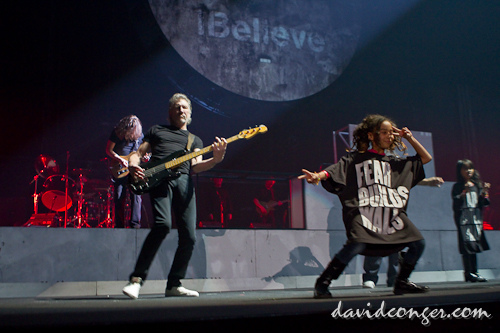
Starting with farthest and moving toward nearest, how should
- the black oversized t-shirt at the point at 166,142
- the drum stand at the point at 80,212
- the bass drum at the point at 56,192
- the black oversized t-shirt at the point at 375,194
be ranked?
the bass drum at the point at 56,192 < the drum stand at the point at 80,212 < the black oversized t-shirt at the point at 166,142 < the black oversized t-shirt at the point at 375,194

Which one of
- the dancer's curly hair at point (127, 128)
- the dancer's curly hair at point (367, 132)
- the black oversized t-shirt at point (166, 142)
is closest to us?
the dancer's curly hair at point (367, 132)

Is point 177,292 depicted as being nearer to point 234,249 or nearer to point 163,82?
point 234,249

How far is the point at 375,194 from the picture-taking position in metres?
3.53

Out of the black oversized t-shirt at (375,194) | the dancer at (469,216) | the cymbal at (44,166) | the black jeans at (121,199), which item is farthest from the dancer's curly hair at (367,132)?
the cymbal at (44,166)

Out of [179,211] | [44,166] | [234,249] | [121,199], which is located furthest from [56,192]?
[179,211]

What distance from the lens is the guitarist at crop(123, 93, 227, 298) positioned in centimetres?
371

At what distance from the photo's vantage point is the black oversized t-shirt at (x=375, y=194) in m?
3.43

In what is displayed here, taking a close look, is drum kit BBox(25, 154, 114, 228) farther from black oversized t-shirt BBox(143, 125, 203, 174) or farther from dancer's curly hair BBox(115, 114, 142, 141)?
black oversized t-shirt BBox(143, 125, 203, 174)

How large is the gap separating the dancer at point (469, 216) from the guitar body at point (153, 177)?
436cm

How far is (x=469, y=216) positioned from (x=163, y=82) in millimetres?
5842

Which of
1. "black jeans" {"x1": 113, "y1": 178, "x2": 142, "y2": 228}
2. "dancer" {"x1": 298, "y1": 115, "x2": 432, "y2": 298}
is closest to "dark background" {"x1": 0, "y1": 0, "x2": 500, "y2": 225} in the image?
"black jeans" {"x1": 113, "y1": 178, "x2": 142, "y2": 228}

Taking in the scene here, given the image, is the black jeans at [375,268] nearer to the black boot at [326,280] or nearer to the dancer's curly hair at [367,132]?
the dancer's curly hair at [367,132]

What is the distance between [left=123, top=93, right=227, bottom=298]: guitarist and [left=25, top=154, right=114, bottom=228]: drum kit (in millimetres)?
3100

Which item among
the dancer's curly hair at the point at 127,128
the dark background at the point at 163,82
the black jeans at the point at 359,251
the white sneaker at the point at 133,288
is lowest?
the white sneaker at the point at 133,288
